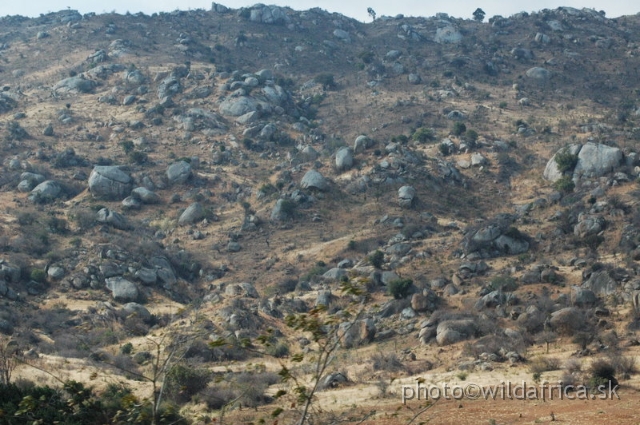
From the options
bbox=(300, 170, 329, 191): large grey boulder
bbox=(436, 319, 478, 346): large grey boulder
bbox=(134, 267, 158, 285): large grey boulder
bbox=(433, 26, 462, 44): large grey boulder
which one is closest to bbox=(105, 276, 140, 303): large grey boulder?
bbox=(134, 267, 158, 285): large grey boulder

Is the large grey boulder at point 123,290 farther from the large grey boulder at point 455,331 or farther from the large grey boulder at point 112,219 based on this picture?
the large grey boulder at point 455,331

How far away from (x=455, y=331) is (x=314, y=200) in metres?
25.2

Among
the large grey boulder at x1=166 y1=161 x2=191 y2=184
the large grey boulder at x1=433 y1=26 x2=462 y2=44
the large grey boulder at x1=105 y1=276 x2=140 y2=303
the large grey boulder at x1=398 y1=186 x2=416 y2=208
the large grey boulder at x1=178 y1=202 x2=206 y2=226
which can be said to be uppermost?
the large grey boulder at x1=433 y1=26 x2=462 y2=44

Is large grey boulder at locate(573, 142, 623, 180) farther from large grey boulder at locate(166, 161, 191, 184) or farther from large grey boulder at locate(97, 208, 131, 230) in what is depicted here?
large grey boulder at locate(97, 208, 131, 230)

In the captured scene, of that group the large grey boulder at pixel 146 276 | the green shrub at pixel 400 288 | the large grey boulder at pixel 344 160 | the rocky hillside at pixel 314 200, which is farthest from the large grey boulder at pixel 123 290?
the large grey boulder at pixel 344 160

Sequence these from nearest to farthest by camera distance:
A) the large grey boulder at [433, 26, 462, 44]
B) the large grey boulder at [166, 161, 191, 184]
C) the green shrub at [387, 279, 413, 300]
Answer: the green shrub at [387, 279, 413, 300] < the large grey boulder at [166, 161, 191, 184] < the large grey boulder at [433, 26, 462, 44]

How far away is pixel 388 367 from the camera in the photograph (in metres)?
23.1

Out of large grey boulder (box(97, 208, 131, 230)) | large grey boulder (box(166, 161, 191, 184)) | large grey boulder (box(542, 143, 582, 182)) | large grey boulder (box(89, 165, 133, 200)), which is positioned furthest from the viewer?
large grey boulder (box(166, 161, 191, 184))

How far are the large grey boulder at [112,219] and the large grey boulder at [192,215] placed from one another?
432 centimetres

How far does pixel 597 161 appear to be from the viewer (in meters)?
46.2

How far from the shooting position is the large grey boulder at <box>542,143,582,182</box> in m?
48.4

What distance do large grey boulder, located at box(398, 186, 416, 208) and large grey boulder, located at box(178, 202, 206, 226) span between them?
1582 cm

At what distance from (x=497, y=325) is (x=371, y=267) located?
11.8m

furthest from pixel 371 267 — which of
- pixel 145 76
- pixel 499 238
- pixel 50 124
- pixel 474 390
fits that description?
pixel 145 76
